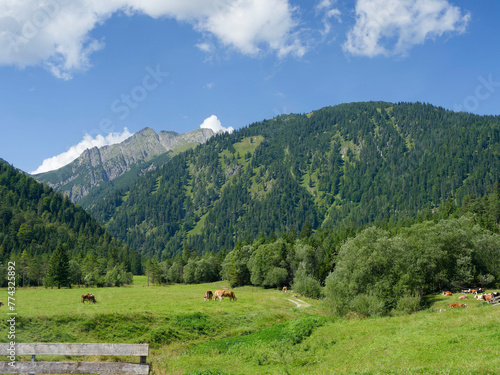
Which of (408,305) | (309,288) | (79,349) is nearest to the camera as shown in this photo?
(79,349)

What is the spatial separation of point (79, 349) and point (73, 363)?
632 mm

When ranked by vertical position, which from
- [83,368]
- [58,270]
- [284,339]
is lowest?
[284,339]

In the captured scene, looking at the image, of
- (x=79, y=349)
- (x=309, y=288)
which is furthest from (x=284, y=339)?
(x=309, y=288)

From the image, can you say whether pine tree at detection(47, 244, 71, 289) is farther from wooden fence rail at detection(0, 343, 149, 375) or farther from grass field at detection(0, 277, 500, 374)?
wooden fence rail at detection(0, 343, 149, 375)

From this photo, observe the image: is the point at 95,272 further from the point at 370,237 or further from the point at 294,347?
the point at 294,347

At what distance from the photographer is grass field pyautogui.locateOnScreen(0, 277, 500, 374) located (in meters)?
20.8

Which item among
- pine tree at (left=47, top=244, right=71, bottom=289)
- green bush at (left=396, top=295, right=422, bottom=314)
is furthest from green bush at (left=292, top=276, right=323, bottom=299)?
pine tree at (left=47, top=244, right=71, bottom=289)

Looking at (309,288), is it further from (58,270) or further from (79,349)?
(79,349)

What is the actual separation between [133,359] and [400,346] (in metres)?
22.2

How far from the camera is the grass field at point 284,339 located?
20828 millimetres

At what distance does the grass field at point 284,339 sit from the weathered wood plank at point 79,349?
5.80m

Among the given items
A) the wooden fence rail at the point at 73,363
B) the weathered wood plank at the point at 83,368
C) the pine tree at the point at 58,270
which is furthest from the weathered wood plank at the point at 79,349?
the pine tree at the point at 58,270

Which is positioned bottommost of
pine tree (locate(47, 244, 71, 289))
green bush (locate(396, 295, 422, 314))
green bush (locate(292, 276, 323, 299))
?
green bush (locate(292, 276, 323, 299))

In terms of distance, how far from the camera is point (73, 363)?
12711 mm
